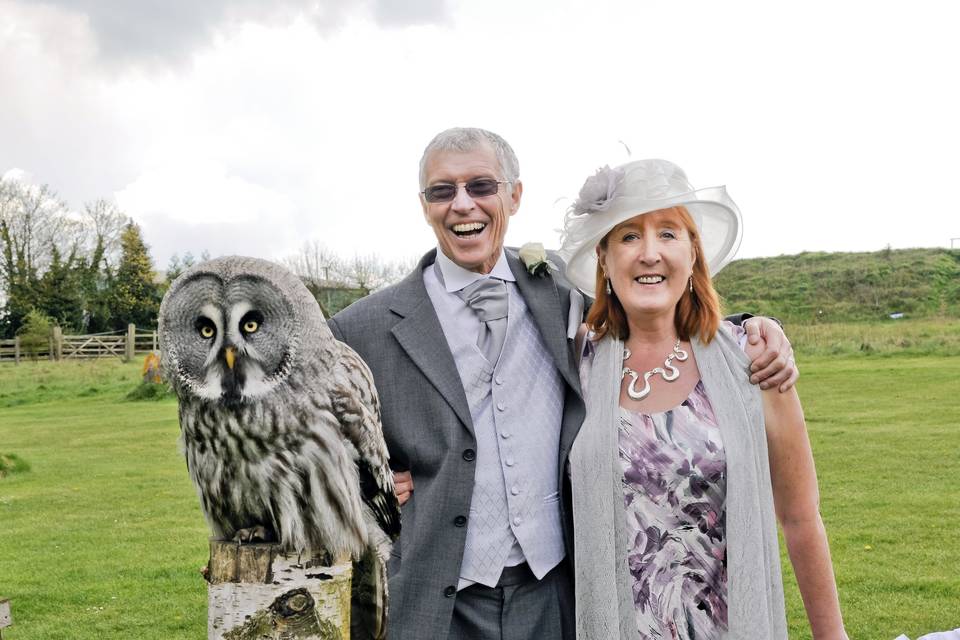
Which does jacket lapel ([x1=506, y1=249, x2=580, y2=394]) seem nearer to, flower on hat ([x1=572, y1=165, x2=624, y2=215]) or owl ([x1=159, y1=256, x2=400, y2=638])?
flower on hat ([x1=572, y1=165, x2=624, y2=215])

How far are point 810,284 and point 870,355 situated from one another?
64.2ft

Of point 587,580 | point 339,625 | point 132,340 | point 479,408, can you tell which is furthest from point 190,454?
point 132,340

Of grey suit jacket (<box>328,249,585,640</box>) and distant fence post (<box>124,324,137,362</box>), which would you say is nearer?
grey suit jacket (<box>328,249,585,640</box>)

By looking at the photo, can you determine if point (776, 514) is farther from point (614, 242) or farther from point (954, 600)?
point (954, 600)

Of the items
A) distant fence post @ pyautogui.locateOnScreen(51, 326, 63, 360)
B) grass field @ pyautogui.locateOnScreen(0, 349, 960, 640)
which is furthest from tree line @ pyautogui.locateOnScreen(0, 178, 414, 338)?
grass field @ pyautogui.locateOnScreen(0, 349, 960, 640)

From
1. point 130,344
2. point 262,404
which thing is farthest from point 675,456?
point 130,344

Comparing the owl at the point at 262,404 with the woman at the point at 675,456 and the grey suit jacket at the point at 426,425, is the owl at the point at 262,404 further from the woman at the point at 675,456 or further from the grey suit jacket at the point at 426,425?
the woman at the point at 675,456

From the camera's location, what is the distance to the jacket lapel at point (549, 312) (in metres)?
2.87

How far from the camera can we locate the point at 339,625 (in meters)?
2.12

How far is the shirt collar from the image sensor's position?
119 inches

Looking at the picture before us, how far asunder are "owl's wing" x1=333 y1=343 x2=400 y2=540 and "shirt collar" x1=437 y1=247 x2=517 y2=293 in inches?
19.8

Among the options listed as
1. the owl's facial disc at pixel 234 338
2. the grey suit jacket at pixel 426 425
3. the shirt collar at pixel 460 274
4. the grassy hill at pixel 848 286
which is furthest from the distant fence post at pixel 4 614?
the grassy hill at pixel 848 286

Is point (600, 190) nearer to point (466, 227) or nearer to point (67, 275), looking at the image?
point (466, 227)

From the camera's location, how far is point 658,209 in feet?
8.87
